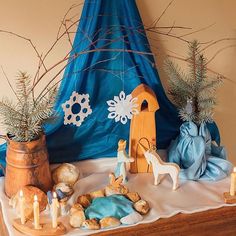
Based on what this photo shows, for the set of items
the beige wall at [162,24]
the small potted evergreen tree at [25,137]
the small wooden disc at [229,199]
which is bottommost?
the small wooden disc at [229,199]

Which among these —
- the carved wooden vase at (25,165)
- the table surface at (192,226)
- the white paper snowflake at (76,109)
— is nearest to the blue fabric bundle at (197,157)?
the table surface at (192,226)

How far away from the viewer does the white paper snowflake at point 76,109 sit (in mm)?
1225

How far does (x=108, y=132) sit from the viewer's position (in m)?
1.30

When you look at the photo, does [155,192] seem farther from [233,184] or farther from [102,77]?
[102,77]

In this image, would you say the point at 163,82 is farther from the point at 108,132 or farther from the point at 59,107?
the point at 59,107

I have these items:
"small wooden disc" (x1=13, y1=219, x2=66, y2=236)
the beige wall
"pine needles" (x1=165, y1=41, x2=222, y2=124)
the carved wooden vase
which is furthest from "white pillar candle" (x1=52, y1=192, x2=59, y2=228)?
"pine needles" (x1=165, y1=41, x2=222, y2=124)

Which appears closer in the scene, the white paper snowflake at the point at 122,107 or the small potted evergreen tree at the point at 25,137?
the small potted evergreen tree at the point at 25,137

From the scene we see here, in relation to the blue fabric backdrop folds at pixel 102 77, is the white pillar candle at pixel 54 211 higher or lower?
lower

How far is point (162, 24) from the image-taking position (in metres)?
1.30

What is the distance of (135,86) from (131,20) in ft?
0.62

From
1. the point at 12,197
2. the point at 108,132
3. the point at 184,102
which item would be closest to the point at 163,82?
the point at 184,102

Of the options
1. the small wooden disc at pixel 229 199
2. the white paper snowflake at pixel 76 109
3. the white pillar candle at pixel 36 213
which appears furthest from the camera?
the white paper snowflake at pixel 76 109

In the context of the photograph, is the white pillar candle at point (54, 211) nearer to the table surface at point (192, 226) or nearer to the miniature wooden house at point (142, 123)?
the table surface at point (192, 226)

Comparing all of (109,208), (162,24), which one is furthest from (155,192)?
(162,24)
